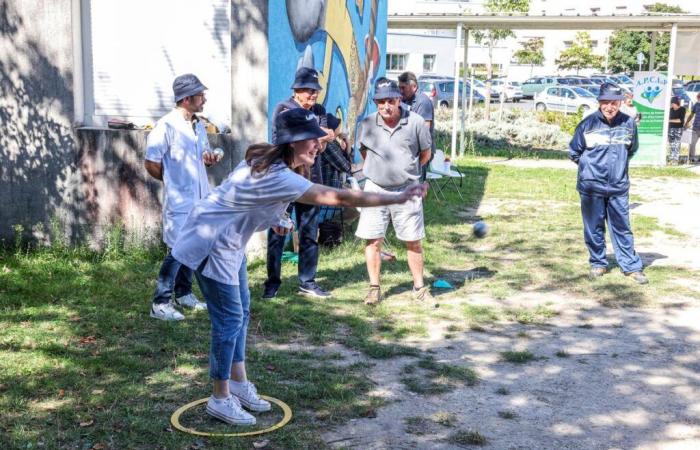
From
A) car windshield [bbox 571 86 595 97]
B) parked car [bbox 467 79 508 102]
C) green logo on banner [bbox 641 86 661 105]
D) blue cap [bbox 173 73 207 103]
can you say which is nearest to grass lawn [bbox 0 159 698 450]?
blue cap [bbox 173 73 207 103]

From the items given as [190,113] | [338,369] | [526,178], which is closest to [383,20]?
[526,178]

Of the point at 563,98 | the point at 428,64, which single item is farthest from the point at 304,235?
the point at 428,64

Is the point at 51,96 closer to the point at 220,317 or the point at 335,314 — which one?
the point at 335,314

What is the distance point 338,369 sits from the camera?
556cm

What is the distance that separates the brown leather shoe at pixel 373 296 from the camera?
7.26 m

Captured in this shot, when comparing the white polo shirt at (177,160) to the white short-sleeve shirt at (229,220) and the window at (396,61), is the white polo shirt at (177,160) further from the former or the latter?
the window at (396,61)

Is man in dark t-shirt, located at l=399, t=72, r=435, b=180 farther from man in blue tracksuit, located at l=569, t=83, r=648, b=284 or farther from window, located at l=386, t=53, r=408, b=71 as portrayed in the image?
window, located at l=386, t=53, r=408, b=71

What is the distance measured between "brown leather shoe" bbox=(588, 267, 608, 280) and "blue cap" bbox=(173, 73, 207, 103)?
15.1 ft

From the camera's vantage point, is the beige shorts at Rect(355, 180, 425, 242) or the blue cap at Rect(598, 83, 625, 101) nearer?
the beige shorts at Rect(355, 180, 425, 242)

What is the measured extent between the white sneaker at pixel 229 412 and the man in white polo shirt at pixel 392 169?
2.82 meters

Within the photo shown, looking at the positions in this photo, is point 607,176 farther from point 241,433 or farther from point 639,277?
point 241,433

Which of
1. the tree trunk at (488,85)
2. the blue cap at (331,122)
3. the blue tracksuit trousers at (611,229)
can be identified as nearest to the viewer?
the blue cap at (331,122)

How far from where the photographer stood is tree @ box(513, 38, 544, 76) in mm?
A: 58997

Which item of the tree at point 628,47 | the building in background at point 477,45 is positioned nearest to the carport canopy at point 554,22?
the tree at point 628,47
